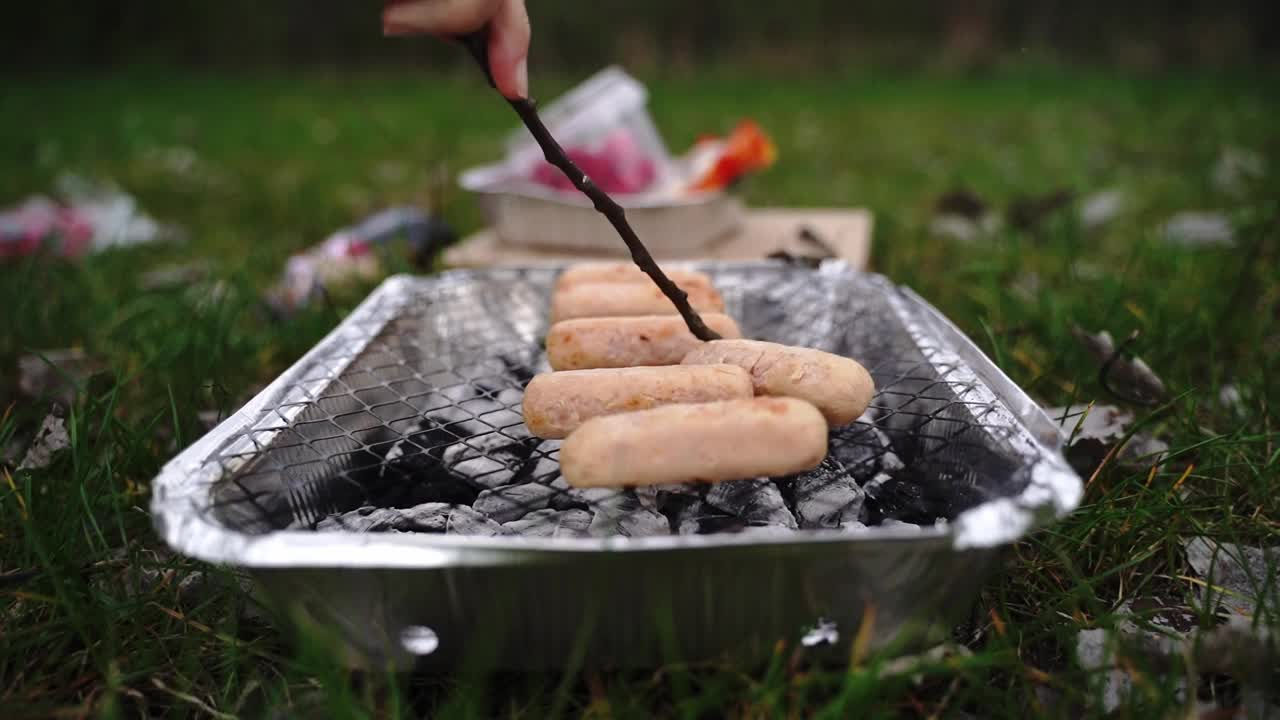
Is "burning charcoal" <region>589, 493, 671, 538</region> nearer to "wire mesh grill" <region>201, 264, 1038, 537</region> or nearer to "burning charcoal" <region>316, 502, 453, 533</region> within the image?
"wire mesh grill" <region>201, 264, 1038, 537</region>

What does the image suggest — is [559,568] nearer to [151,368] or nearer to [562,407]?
[562,407]

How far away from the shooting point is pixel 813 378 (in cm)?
123

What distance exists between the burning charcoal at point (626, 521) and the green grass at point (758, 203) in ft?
0.64

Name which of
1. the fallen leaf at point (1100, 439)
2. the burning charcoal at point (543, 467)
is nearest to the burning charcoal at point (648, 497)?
the burning charcoal at point (543, 467)

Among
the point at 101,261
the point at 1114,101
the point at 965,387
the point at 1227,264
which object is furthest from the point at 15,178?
the point at 1114,101

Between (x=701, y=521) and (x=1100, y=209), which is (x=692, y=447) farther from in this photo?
(x=1100, y=209)

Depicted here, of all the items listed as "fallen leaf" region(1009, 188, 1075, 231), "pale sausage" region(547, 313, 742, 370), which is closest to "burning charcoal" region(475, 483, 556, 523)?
"pale sausage" region(547, 313, 742, 370)

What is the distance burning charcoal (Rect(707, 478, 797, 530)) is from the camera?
4.14 feet

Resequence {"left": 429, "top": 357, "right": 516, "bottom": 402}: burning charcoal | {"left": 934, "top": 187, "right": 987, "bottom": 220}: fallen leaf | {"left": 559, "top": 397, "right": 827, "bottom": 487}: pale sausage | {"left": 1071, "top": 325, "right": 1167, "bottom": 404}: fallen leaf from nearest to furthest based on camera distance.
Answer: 1. {"left": 559, "top": 397, "right": 827, "bottom": 487}: pale sausage
2. {"left": 429, "top": 357, "right": 516, "bottom": 402}: burning charcoal
3. {"left": 1071, "top": 325, "right": 1167, "bottom": 404}: fallen leaf
4. {"left": 934, "top": 187, "right": 987, "bottom": 220}: fallen leaf

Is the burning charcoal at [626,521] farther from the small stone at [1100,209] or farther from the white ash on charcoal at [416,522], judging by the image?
the small stone at [1100,209]

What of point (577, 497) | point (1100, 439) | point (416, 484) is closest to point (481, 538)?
point (577, 497)

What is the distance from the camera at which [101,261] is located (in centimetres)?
284

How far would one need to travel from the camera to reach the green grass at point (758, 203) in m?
1.07

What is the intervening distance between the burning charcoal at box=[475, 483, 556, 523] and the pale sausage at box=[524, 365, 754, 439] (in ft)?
0.39
